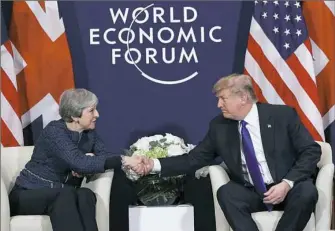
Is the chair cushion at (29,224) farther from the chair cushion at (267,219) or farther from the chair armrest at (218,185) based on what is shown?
the chair cushion at (267,219)

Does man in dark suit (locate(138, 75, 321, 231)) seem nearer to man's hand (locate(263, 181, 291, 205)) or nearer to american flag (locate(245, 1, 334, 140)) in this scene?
man's hand (locate(263, 181, 291, 205))

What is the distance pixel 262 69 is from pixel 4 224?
2416mm

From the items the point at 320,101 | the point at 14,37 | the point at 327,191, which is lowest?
the point at 327,191

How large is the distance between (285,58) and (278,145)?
1.28 meters

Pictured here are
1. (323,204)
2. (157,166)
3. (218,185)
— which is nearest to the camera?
(323,204)

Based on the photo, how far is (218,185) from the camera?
4.65 metres

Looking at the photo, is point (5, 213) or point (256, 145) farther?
point (256, 145)

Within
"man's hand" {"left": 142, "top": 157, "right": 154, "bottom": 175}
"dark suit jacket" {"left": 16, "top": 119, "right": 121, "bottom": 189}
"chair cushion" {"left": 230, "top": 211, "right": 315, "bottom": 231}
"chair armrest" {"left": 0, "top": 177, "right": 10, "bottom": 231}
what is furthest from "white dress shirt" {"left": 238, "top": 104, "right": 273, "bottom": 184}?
"chair armrest" {"left": 0, "top": 177, "right": 10, "bottom": 231}

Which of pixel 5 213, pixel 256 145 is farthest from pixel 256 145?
pixel 5 213

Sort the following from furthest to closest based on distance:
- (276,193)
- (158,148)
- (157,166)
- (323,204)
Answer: (158,148), (157,166), (323,204), (276,193)

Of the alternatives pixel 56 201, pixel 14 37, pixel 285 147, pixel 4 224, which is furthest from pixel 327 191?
pixel 14 37

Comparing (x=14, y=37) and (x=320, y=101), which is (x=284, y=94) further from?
(x=14, y=37)

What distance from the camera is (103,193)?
4586mm

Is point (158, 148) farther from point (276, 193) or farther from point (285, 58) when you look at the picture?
point (285, 58)
